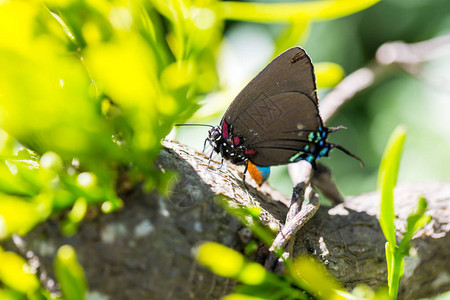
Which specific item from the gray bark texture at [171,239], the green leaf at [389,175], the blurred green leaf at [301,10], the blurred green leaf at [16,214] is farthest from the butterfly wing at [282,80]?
the blurred green leaf at [16,214]

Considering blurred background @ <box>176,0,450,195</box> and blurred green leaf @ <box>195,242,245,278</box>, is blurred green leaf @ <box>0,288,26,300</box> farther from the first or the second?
blurred background @ <box>176,0,450,195</box>

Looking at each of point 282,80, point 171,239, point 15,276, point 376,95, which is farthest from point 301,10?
point 376,95

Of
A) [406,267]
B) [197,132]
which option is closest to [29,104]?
[406,267]

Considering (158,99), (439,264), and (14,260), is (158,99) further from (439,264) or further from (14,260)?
(439,264)

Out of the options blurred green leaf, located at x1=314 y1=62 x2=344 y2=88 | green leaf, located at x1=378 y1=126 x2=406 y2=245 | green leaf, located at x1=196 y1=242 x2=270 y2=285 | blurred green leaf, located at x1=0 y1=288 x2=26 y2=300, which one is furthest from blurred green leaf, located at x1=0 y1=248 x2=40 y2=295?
blurred green leaf, located at x1=314 y1=62 x2=344 y2=88

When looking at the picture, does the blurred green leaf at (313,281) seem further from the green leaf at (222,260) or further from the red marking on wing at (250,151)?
the red marking on wing at (250,151)

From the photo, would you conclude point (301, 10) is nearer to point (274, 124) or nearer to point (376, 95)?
Answer: point (274, 124)
